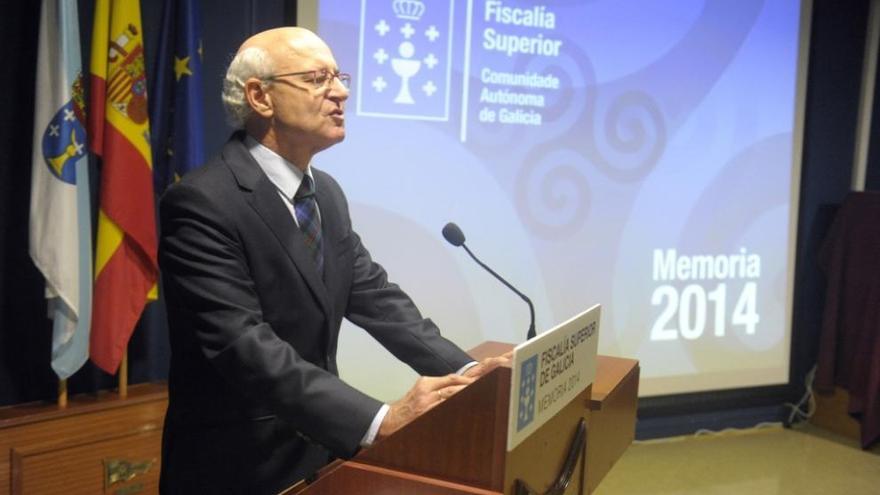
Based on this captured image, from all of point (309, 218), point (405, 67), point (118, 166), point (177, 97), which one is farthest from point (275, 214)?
point (405, 67)

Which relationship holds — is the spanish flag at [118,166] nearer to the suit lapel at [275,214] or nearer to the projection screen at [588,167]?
the projection screen at [588,167]

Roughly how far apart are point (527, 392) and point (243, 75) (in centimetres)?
86

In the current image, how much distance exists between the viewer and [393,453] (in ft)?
A: 3.83

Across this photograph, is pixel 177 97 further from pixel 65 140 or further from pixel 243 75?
pixel 243 75

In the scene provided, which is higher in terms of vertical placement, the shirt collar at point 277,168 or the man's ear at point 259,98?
the man's ear at point 259,98

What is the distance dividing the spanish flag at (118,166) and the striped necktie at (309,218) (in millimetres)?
1344

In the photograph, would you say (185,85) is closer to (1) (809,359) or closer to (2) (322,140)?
(2) (322,140)

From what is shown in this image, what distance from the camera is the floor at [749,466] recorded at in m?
3.77

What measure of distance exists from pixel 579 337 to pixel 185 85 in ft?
6.54

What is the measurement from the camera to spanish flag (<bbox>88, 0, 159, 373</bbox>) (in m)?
2.74

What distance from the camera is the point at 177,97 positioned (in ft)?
9.54

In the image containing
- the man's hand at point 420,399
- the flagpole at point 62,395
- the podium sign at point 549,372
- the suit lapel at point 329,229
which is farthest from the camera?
the flagpole at point 62,395

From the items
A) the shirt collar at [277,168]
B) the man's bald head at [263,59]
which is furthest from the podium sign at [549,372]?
the man's bald head at [263,59]

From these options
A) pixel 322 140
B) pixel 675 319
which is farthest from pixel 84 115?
pixel 675 319
